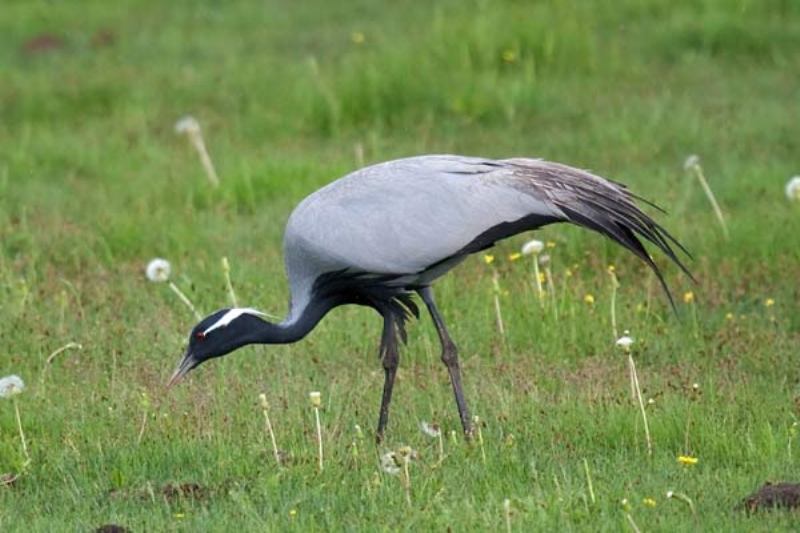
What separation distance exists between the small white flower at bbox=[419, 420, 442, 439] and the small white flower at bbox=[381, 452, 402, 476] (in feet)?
1.28

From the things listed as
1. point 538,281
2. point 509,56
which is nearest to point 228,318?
point 538,281

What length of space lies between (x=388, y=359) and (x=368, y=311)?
1402mm

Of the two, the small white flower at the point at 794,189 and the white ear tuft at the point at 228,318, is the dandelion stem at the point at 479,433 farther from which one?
the small white flower at the point at 794,189

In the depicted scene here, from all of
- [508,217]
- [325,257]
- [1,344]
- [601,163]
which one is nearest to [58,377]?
[1,344]

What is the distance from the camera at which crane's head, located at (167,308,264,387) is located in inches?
246

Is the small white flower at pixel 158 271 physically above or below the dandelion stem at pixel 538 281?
above

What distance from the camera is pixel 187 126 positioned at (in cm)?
1038

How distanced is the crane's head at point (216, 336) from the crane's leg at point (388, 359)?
0.57m

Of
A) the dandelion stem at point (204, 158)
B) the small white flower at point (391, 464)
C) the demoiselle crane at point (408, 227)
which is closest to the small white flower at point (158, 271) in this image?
the demoiselle crane at point (408, 227)

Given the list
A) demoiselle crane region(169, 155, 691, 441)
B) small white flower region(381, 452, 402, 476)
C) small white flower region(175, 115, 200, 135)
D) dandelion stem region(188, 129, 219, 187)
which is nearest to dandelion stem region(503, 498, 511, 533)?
small white flower region(381, 452, 402, 476)

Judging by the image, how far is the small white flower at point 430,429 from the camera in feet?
20.1

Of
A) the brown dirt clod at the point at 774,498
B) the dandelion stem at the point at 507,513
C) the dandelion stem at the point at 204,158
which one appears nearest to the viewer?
the dandelion stem at the point at 507,513

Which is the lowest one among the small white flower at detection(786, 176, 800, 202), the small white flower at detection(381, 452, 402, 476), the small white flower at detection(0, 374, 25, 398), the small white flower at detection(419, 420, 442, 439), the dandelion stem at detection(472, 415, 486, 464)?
the small white flower at detection(419, 420, 442, 439)

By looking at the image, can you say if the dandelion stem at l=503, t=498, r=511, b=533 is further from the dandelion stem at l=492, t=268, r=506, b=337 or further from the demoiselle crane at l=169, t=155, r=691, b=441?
the dandelion stem at l=492, t=268, r=506, b=337
